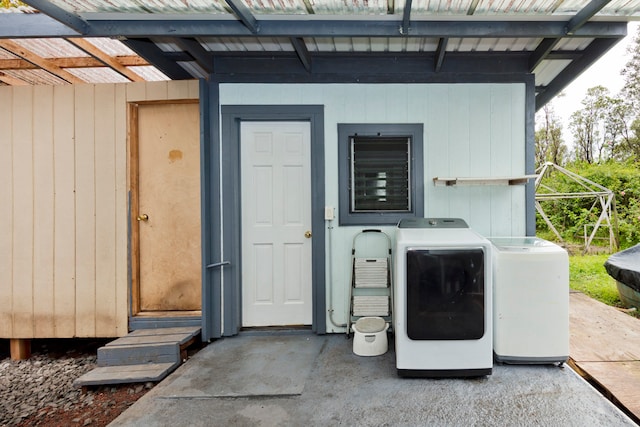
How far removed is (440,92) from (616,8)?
1.28 metres

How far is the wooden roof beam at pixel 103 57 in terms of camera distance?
9.06 ft

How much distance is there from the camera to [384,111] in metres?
3.08

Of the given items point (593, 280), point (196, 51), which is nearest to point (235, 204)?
point (196, 51)

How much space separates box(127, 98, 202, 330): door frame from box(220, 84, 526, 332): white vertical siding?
93cm

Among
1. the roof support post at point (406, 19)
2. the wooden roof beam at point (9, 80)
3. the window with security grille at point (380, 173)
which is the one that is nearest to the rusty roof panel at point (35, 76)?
the wooden roof beam at point (9, 80)

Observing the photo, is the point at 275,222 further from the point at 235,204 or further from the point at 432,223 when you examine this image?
the point at 432,223

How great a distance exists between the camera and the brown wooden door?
3170 millimetres

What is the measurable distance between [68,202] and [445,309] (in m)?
3.63

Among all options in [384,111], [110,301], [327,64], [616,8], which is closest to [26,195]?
[110,301]

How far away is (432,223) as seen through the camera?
2.77 metres

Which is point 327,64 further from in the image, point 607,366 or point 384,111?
point 607,366

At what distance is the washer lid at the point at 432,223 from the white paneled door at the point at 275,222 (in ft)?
3.18

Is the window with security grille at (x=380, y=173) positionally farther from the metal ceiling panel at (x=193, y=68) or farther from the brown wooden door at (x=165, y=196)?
the metal ceiling panel at (x=193, y=68)

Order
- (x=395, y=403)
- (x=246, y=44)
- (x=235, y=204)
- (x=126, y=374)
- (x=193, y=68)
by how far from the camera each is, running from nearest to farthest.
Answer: (x=395, y=403) < (x=126, y=374) < (x=246, y=44) < (x=235, y=204) < (x=193, y=68)
